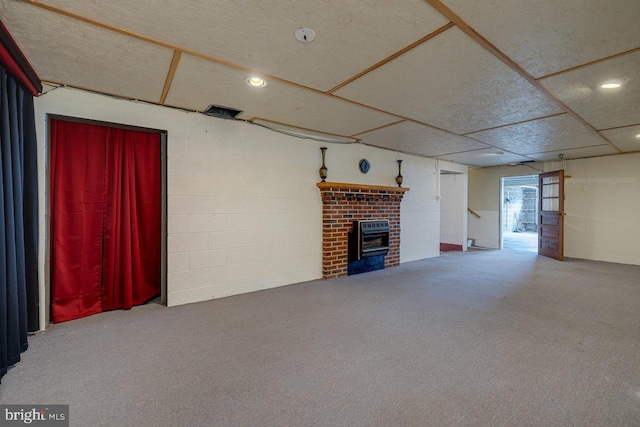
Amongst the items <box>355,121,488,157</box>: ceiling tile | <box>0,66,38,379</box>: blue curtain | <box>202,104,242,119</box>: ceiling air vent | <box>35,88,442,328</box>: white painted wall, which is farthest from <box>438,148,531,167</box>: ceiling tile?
<box>0,66,38,379</box>: blue curtain

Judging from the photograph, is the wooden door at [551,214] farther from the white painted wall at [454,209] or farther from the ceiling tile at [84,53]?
the ceiling tile at [84,53]

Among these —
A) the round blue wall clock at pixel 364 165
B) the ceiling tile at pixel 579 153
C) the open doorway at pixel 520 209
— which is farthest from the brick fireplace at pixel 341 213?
the open doorway at pixel 520 209

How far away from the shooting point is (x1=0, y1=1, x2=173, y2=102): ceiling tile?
5.51ft

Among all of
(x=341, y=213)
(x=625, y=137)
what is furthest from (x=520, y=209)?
(x=341, y=213)

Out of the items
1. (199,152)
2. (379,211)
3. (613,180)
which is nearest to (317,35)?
(199,152)

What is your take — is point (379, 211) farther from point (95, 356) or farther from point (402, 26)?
point (95, 356)

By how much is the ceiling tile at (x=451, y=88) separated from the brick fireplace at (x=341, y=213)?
153 centimetres

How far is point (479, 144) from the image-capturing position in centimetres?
474

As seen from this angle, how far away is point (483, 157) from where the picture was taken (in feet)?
19.7

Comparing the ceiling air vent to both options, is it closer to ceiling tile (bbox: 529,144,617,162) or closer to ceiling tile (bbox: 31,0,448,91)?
ceiling tile (bbox: 31,0,448,91)

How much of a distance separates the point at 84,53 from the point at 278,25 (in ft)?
4.82

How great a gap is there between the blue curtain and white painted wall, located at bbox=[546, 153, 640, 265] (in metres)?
8.86

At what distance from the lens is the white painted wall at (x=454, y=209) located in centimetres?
709

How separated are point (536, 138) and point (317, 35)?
4178 mm
